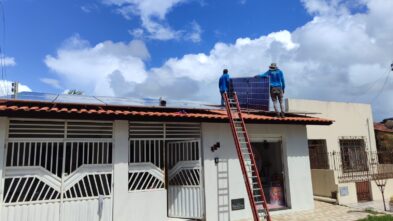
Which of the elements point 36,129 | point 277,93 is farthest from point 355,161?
point 36,129

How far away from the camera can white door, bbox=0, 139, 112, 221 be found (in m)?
8.35

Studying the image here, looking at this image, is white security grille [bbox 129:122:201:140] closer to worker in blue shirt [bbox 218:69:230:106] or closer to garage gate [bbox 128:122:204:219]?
garage gate [bbox 128:122:204:219]

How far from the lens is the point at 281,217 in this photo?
11.1 m

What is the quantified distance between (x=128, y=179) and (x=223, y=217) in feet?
10.4

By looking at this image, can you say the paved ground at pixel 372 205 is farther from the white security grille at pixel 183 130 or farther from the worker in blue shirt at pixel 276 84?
the white security grille at pixel 183 130

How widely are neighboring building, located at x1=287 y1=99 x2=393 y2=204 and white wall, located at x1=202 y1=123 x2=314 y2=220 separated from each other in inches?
70.5

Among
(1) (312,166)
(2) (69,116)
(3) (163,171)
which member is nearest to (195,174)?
(3) (163,171)

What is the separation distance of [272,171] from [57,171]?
887 cm

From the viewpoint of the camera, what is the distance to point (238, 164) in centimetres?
1109

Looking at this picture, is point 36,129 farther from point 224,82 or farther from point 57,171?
point 224,82

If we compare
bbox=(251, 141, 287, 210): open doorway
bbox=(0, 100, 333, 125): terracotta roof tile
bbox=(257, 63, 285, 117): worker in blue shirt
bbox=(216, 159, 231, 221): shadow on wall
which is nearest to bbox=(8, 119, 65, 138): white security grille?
bbox=(0, 100, 333, 125): terracotta roof tile

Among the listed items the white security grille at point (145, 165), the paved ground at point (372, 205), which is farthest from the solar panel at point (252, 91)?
the paved ground at point (372, 205)

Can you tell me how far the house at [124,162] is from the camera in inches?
334

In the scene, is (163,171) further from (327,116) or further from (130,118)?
(327,116)
